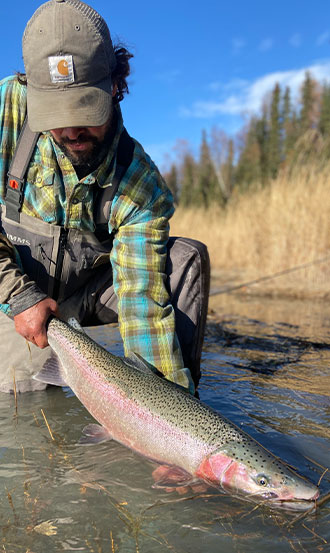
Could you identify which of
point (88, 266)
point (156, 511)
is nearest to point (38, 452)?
point (156, 511)

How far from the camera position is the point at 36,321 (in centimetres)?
269

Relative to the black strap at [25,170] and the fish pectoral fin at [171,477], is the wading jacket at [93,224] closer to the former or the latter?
the black strap at [25,170]

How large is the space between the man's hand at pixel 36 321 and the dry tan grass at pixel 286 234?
6.35m

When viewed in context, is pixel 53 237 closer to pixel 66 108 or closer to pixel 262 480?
pixel 66 108

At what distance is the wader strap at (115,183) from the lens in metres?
3.12

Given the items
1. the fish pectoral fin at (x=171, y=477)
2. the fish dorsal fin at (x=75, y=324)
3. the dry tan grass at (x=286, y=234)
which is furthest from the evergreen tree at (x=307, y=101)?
the fish pectoral fin at (x=171, y=477)

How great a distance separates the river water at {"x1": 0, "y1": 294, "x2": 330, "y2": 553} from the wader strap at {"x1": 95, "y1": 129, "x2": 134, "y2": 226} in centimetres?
121

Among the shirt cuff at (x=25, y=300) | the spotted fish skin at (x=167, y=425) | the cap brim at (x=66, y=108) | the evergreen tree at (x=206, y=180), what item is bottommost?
the spotted fish skin at (x=167, y=425)

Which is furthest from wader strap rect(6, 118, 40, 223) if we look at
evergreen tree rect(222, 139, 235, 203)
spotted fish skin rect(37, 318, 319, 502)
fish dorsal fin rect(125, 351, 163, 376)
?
evergreen tree rect(222, 139, 235, 203)

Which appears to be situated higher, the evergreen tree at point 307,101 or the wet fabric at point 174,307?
the evergreen tree at point 307,101

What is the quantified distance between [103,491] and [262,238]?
853 cm

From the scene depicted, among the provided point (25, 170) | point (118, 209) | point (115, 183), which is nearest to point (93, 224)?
point (118, 209)

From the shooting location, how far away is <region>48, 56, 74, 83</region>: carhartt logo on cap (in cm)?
276

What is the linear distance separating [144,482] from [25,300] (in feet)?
3.89
